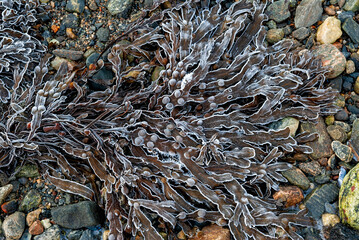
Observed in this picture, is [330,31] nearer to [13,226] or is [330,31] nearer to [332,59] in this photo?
[332,59]

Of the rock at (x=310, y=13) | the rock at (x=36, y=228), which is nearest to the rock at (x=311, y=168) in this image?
the rock at (x=310, y=13)

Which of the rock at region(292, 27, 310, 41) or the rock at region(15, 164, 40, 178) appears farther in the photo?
the rock at region(292, 27, 310, 41)

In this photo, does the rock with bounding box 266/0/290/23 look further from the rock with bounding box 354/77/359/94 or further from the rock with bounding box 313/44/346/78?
the rock with bounding box 354/77/359/94

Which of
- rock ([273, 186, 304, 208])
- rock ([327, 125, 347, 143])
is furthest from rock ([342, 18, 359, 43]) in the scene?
rock ([273, 186, 304, 208])

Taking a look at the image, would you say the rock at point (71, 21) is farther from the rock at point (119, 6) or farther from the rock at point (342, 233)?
the rock at point (342, 233)

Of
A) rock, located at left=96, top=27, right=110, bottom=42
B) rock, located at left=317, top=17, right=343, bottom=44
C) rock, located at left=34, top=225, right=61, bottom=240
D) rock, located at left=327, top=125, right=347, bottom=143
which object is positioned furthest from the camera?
rock, located at left=96, top=27, right=110, bottom=42

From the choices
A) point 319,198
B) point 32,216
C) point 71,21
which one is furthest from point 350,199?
point 71,21

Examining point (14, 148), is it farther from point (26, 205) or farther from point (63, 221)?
point (63, 221)
